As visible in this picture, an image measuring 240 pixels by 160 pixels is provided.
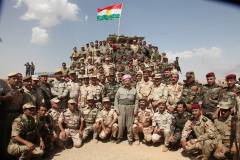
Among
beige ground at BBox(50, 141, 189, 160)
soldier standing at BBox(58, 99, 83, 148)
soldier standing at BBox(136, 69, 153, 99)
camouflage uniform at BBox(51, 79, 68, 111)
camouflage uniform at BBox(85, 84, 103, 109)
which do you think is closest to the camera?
beige ground at BBox(50, 141, 189, 160)

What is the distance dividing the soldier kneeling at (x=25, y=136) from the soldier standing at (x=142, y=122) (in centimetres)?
297

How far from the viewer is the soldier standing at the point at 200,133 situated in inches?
297

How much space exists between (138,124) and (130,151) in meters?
0.99

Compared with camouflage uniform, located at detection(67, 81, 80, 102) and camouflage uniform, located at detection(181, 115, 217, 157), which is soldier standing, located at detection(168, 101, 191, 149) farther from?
camouflage uniform, located at detection(67, 81, 80, 102)

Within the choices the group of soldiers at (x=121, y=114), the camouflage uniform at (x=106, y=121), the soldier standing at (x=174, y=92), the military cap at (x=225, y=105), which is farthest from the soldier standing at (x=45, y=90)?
the military cap at (x=225, y=105)

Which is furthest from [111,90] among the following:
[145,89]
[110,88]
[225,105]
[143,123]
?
[225,105]

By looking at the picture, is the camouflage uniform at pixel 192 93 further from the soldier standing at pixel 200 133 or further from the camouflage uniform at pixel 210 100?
the soldier standing at pixel 200 133

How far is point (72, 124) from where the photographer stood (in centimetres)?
940

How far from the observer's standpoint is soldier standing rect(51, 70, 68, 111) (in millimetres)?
10812

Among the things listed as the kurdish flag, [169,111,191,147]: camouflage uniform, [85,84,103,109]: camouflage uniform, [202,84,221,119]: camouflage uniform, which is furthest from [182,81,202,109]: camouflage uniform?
the kurdish flag

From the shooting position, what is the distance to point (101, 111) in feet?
32.2

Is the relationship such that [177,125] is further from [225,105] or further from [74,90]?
[74,90]

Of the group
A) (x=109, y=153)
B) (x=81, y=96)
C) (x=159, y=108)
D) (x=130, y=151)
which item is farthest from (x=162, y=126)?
(x=81, y=96)

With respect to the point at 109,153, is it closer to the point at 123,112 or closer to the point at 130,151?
the point at 130,151
